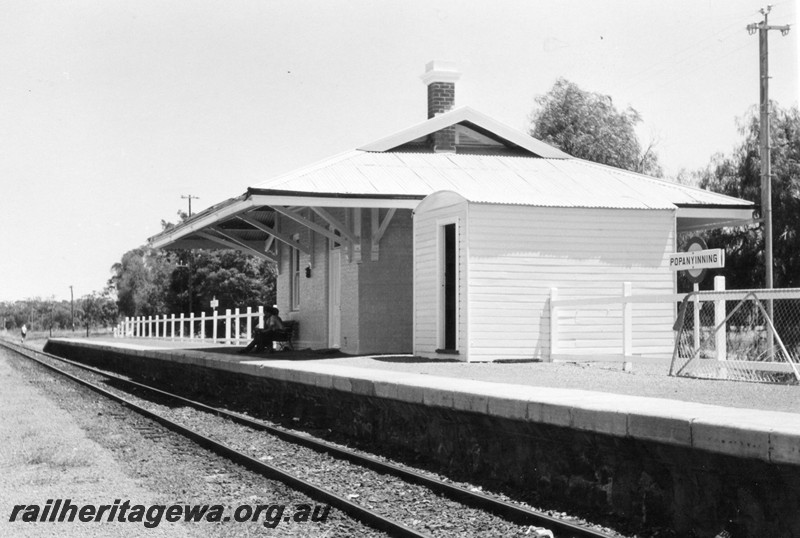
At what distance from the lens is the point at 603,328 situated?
1605 centimetres

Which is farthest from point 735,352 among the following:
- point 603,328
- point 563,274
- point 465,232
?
point 465,232

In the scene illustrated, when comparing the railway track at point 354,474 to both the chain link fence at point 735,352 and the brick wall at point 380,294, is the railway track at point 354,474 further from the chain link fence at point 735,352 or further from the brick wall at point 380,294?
the chain link fence at point 735,352

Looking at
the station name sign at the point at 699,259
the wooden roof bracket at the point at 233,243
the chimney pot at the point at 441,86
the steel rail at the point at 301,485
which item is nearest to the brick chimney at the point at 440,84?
the chimney pot at the point at 441,86

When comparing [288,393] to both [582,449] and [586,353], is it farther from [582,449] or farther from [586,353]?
[582,449]

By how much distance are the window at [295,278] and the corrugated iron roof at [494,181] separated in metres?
4.02

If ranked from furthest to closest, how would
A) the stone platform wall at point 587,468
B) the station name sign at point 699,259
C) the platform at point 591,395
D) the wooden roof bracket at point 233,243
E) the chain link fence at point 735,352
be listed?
the wooden roof bracket at point 233,243
the station name sign at point 699,259
the chain link fence at point 735,352
the platform at point 591,395
the stone platform wall at point 587,468

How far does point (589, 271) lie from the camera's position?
1645 centimetres

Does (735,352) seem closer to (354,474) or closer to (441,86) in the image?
(354,474)

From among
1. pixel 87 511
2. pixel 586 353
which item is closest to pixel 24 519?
pixel 87 511

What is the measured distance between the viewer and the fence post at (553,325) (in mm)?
15750

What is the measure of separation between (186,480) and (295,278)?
14.7 metres

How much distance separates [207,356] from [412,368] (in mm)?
6529

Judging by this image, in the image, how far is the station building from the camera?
15.7 meters

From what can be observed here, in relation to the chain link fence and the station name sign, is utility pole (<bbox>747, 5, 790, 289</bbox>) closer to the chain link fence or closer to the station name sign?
the chain link fence
